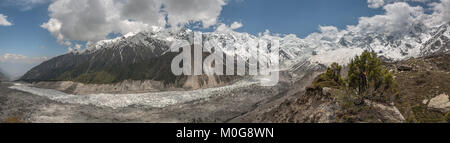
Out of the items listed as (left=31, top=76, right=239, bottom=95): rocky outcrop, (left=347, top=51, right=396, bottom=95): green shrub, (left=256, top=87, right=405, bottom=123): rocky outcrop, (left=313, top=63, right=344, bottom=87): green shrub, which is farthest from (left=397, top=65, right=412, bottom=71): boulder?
(left=31, top=76, right=239, bottom=95): rocky outcrop

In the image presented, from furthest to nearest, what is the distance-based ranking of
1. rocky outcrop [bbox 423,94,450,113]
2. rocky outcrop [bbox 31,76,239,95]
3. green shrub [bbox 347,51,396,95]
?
rocky outcrop [bbox 31,76,239,95] < green shrub [bbox 347,51,396,95] < rocky outcrop [bbox 423,94,450,113]

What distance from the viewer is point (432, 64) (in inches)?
1656

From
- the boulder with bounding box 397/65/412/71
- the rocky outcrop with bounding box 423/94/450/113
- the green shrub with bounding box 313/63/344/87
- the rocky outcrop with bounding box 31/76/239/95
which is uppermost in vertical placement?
the boulder with bounding box 397/65/412/71

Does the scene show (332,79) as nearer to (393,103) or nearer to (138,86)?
(393,103)

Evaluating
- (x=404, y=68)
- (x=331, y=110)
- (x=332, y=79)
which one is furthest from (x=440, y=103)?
(x=404, y=68)

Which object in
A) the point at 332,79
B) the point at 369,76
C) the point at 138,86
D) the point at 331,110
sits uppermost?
the point at 369,76

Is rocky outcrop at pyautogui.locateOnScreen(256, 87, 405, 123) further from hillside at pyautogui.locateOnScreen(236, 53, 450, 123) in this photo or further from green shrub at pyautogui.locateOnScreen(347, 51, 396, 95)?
green shrub at pyautogui.locateOnScreen(347, 51, 396, 95)

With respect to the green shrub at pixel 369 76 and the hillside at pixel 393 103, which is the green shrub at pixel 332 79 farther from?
the green shrub at pixel 369 76

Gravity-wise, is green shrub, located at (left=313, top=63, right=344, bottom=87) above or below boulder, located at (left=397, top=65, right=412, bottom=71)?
below

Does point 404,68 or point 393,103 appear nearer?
point 393,103

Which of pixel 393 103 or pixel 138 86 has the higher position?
pixel 393 103

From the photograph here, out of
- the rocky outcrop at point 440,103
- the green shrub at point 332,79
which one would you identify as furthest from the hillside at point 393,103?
the green shrub at point 332,79
